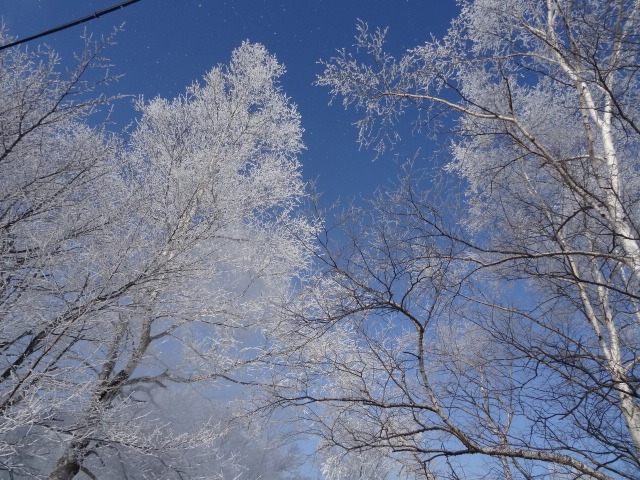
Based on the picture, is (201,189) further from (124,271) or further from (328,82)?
(328,82)

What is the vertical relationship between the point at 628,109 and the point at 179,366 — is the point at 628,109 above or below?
above

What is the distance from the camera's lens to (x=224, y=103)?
648 cm

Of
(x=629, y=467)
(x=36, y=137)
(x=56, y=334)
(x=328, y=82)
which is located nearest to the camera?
(x=629, y=467)

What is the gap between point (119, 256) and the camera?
291cm

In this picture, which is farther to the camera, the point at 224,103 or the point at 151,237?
the point at 224,103

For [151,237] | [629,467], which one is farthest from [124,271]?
[629,467]

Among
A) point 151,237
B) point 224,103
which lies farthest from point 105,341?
point 224,103

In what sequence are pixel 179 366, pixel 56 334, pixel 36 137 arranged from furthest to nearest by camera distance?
pixel 179 366
pixel 36 137
pixel 56 334

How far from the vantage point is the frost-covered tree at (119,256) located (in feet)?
9.29

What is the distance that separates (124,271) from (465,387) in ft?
9.65

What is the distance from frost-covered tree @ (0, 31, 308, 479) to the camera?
2832 millimetres

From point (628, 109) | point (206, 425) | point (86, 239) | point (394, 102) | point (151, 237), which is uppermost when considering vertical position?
point (628, 109)

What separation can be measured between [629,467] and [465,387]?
1.01m

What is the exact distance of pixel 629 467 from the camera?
84.9 inches
